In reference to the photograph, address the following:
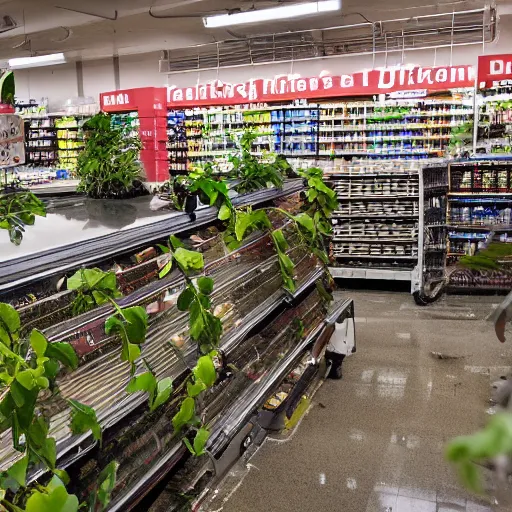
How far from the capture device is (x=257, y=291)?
302 centimetres

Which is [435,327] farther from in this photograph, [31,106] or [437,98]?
[31,106]

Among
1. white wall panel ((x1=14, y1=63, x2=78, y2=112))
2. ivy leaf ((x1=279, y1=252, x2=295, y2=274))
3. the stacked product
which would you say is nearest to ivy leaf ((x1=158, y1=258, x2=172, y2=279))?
the stacked product

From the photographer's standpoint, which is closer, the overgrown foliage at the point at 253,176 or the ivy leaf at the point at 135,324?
the ivy leaf at the point at 135,324

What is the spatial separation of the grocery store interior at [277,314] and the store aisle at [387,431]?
16mm

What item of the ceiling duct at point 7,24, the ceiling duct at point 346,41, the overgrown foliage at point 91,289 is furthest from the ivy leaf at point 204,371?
the ceiling duct at point 7,24

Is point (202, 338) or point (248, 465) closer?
point (202, 338)

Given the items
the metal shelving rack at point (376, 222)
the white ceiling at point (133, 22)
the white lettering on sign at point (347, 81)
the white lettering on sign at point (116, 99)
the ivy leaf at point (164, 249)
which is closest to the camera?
the ivy leaf at point (164, 249)

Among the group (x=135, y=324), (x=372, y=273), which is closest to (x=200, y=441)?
(x=135, y=324)

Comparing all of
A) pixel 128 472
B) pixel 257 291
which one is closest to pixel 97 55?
pixel 257 291

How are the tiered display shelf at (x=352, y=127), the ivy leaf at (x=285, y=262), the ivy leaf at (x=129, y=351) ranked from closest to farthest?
the ivy leaf at (x=129, y=351) → the ivy leaf at (x=285, y=262) → the tiered display shelf at (x=352, y=127)

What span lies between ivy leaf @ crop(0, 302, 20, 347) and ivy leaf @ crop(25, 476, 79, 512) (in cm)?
44

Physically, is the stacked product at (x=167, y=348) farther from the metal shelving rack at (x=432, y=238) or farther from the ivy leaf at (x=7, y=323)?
the metal shelving rack at (x=432, y=238)

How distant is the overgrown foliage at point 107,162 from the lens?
125 inches

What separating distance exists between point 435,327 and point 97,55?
12.8m
